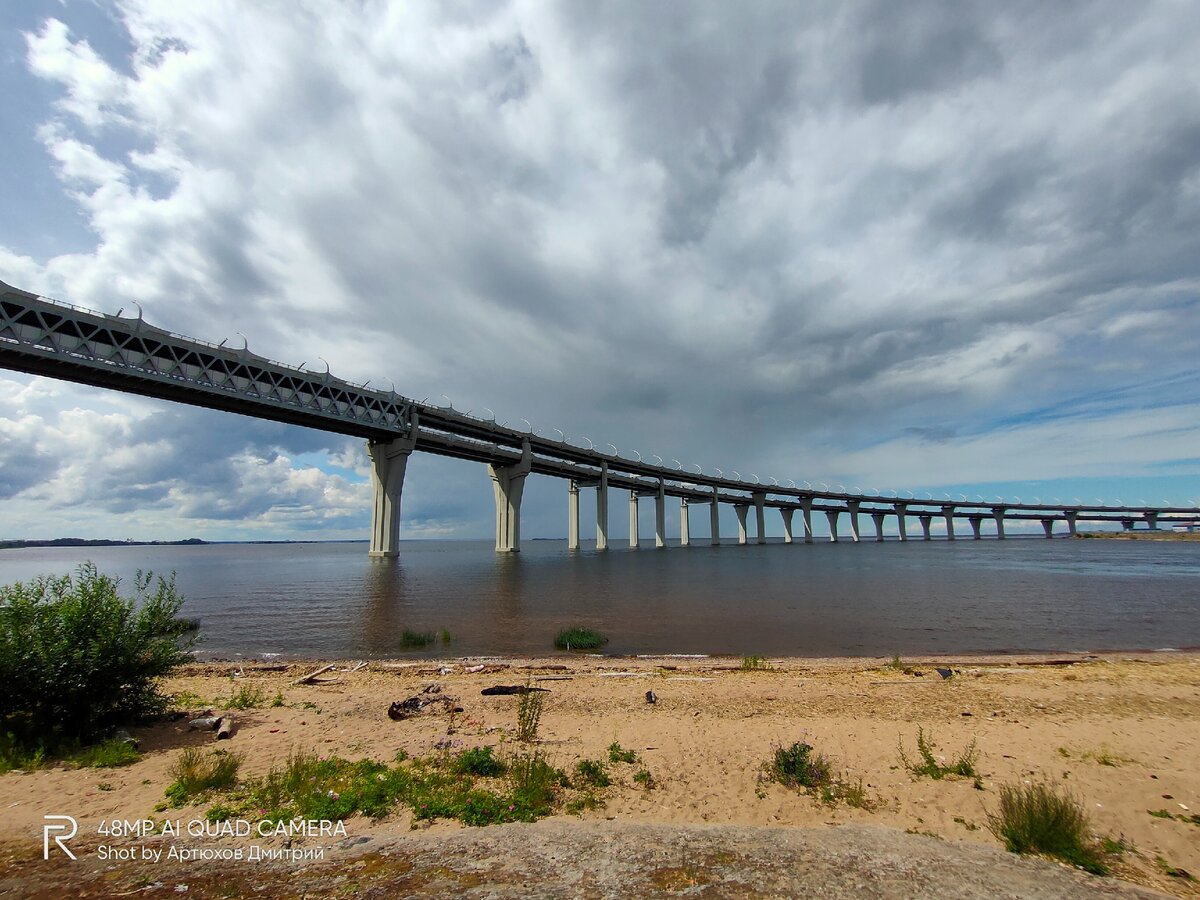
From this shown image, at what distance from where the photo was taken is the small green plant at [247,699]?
13.0 metres

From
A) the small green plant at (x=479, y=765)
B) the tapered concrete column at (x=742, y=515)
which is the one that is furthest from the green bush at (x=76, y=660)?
the tapered concrete column at (x=742, y=515)

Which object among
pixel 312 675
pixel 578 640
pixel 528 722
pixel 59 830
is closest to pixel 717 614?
pixel 578 640

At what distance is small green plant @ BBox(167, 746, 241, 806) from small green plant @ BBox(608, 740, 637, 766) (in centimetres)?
601

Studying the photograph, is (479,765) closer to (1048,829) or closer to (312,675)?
(1048,829)

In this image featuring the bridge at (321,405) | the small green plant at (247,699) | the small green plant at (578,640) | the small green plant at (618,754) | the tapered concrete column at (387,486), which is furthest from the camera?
the tapered concrete column at (387,486)

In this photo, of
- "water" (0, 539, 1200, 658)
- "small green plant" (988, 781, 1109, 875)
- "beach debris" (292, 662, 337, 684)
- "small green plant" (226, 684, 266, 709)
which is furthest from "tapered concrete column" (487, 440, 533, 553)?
"small green plant" (988, 781, 1109, 875)

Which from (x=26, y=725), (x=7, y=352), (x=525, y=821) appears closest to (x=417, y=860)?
(x=525, y=821)

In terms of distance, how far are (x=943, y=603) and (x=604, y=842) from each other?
136 feet

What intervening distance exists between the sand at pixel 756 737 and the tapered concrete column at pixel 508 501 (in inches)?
4029

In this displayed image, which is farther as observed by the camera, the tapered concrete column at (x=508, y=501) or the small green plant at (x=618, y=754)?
the tapered concrete column at (x=508, y=501)

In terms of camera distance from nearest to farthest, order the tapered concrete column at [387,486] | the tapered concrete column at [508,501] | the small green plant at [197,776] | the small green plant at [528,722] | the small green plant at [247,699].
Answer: the small green plant at [197,776]
the small green plant at [528,722]
the small green plant at [247,699]
the tapered concrete column at [387,486]
the tapered concrete column at [508,501]

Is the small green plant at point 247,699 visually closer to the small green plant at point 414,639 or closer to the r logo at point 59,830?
the r logo at point 59,830

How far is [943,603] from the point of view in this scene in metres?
38.3

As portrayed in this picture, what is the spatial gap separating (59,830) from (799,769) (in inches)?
407
